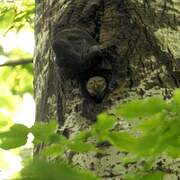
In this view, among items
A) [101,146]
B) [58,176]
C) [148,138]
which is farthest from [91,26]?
Answer: [58,176]

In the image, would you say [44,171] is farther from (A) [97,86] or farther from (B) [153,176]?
(A) [97,86]

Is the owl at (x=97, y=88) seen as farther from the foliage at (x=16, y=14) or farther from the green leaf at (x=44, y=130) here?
the foliage at (x=16, y=14)

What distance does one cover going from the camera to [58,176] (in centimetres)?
71

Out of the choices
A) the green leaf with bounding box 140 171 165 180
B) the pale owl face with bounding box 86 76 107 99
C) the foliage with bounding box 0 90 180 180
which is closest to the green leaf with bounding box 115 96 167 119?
the foliage with bounding box 0 90 180 180

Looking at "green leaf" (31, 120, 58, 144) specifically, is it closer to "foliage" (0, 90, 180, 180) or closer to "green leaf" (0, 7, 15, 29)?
"foliage" (0, 90, 180, 180)

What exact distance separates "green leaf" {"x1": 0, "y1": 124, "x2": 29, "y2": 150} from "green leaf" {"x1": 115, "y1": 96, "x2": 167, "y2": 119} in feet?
0.61

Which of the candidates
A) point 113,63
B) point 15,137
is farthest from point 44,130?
Answer: point 113,63

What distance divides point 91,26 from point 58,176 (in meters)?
0.61

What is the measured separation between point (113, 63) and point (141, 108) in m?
0.29

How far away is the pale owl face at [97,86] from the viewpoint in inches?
45.4

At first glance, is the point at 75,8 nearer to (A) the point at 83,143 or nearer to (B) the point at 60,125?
(B) the point at 60,125

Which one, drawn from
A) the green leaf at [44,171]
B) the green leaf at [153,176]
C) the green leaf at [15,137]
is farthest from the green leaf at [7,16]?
the green leaf at [44,171]

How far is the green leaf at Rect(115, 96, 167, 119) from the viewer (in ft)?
3.00

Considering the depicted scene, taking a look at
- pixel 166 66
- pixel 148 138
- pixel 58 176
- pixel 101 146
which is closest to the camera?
pixel 58 176
